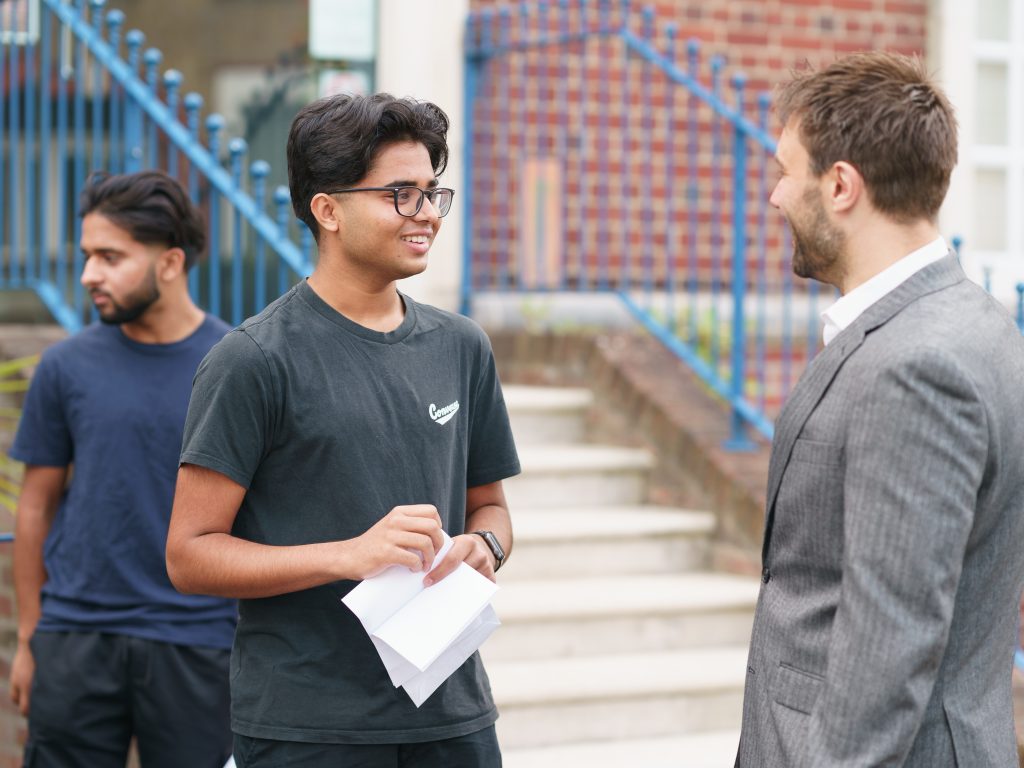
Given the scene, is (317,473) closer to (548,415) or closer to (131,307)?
(131,307)

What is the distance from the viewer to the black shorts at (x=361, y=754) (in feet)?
7.80

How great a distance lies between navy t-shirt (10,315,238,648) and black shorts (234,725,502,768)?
1.00 metres

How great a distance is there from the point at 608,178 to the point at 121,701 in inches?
187

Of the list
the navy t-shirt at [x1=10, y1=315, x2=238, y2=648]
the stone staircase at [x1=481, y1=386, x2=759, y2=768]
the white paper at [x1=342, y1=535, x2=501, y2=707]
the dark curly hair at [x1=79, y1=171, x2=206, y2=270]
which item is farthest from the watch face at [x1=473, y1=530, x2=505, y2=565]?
the stone staircase at [x1=481, y1=386, x2=759, y2=768]

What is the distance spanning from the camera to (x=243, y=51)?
7254mm

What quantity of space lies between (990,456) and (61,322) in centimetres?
416

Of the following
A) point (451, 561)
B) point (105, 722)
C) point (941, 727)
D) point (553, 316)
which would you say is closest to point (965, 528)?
point (941, 727)

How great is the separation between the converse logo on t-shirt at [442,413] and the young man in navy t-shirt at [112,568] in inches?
44.5

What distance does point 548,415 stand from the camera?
6395mm

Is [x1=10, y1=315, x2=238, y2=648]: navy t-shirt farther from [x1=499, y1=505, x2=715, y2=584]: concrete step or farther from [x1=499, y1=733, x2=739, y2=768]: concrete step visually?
[x1=499, y1=505, x2=715, y2=584]: concrete step

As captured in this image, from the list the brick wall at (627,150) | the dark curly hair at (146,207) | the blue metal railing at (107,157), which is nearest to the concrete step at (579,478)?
the brick wall at (627,150)

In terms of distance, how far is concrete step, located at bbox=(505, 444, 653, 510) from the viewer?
5832 mm

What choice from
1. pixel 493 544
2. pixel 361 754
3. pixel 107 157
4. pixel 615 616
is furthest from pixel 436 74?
pixel 361 754

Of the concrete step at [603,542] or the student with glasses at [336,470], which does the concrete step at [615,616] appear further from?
the student with glasses at [336,470]
